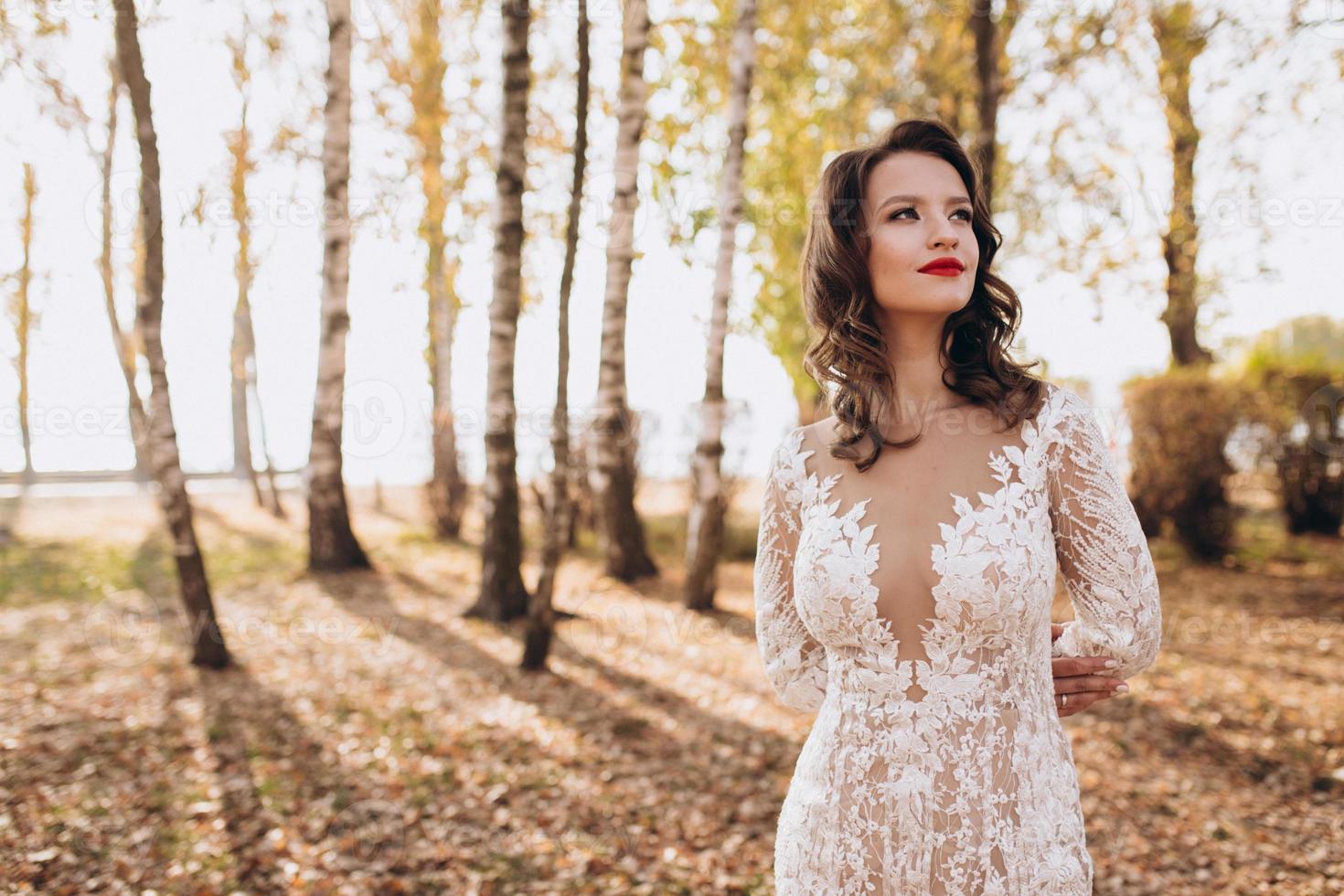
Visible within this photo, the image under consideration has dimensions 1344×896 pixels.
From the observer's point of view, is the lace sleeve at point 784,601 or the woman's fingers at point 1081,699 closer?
the woman's fingers at point 1081,699

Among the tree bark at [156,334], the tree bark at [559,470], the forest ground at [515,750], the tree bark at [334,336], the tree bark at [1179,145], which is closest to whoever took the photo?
the forest ground at [515,750]

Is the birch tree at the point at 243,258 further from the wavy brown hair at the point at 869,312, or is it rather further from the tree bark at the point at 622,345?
the wavy brown hair at the point at 869,312

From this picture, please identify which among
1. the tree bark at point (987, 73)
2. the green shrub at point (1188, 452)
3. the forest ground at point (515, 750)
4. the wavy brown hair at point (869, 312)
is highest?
the tree bark at point (987, 73)

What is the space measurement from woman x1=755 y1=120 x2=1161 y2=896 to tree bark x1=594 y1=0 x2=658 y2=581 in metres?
5.30

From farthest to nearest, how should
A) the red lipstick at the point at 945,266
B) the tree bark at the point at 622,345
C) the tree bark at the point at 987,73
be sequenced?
the tree bark at the point at 987,73 < the tree bark at the point at 622,345 < the red lipstick at the point at 945,266

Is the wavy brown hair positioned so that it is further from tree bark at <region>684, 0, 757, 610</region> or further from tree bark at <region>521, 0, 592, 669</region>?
tree bark at <region>684, 0, 757, 610</region>

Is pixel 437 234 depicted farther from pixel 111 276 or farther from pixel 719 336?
pixel 719 336

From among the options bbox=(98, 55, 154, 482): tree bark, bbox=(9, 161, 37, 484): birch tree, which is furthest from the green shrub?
bbox=(9, 161, 37, 484): birch tree

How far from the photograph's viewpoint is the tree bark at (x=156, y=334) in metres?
5.52

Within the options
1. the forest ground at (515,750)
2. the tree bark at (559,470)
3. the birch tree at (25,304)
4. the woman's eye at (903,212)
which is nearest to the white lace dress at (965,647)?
the woman's eye at (903,212)

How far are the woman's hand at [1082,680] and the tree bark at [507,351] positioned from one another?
555 cm

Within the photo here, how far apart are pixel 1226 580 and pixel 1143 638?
28.7 feet

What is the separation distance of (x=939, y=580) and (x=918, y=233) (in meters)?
0.73

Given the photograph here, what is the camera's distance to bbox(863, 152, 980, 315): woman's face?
183 cm
